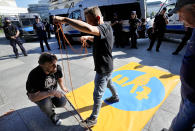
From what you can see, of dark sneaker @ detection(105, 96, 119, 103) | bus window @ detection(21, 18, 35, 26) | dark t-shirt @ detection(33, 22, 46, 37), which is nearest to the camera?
dark sneaker @ detection(105, 96, 119, 103)

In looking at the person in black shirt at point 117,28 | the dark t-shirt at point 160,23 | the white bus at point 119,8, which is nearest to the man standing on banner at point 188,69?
the dark t-shirt at point 160,23

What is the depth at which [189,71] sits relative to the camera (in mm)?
917

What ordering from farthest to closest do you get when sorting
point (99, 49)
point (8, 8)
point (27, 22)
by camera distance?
1. point (8, 8)
2. point (27, 22)
3. point (99, 49)

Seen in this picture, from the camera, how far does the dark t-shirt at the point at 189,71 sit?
2.91 feet

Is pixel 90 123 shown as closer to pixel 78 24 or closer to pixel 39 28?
pixel 78 24

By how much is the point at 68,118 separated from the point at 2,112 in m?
1.52

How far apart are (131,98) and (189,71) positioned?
1.78m

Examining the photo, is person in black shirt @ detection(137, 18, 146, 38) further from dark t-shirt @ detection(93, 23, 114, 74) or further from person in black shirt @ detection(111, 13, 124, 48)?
dark t-shirt @ detection(93, 23, 114, 74)

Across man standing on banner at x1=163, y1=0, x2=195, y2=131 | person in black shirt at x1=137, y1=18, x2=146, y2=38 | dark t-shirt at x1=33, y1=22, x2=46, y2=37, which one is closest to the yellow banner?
man standing on banner at x1=163, y1=0, x2=195, y2=131

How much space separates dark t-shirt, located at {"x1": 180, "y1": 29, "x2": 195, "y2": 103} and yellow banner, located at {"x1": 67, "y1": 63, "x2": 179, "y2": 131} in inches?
46.8

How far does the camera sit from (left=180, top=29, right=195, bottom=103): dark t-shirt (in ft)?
2.91

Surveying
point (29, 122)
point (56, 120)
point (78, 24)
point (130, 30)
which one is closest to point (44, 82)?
point (56, 120)

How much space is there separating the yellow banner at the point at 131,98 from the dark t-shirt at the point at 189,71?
3.90 feet

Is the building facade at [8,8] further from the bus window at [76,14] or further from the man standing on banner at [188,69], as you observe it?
A: the man standing on banner at [188,69]
